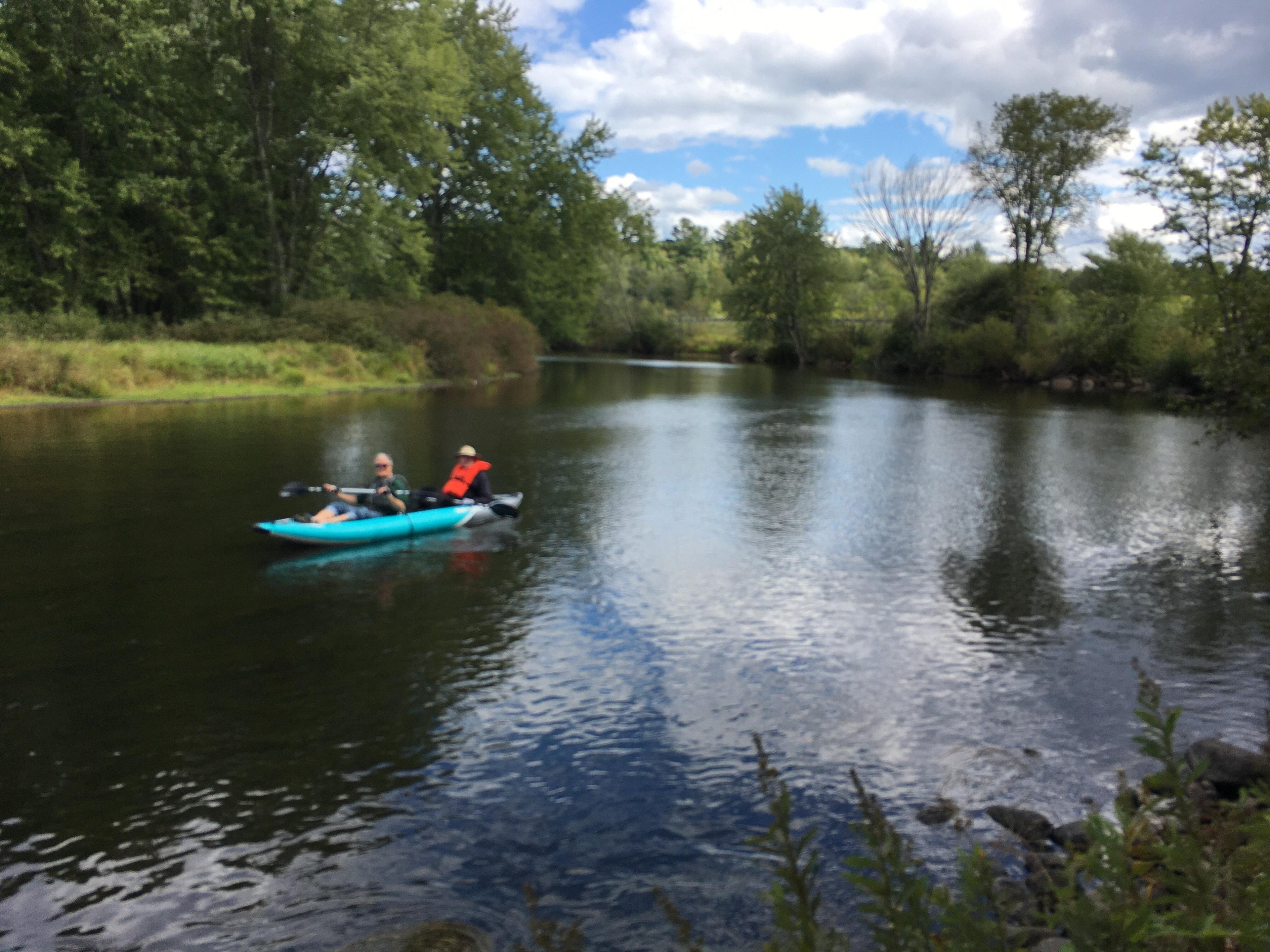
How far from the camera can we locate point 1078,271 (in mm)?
59312

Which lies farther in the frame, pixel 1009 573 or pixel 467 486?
pixel 467 486

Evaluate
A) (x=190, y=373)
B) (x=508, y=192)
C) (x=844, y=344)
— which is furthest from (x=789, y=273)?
(x=190, y=373)

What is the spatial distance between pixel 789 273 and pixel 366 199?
37.1 meters

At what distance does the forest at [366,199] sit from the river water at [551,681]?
740 cm

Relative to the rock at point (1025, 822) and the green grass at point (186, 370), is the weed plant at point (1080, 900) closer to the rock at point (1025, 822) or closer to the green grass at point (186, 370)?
the rock at point (1025, 822)

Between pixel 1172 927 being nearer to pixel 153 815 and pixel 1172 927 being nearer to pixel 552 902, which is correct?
pixel 552 902

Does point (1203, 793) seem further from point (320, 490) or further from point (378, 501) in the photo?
point (320, 490)

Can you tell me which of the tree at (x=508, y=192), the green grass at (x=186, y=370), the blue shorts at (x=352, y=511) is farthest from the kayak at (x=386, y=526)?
the tree at (x=508, y=192)

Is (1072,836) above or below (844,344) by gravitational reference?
below

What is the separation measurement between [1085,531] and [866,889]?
1372 cm

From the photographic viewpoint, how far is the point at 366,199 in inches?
1391

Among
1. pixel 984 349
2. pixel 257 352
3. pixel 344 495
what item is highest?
pixel 984 349

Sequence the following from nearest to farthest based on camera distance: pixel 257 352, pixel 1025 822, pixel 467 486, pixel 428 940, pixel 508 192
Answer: pixel 428 940 → pixel 1025 822 → pixel 467 486 → pixel 257 352 → pixel 508 192

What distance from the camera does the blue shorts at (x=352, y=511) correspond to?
1267cm
